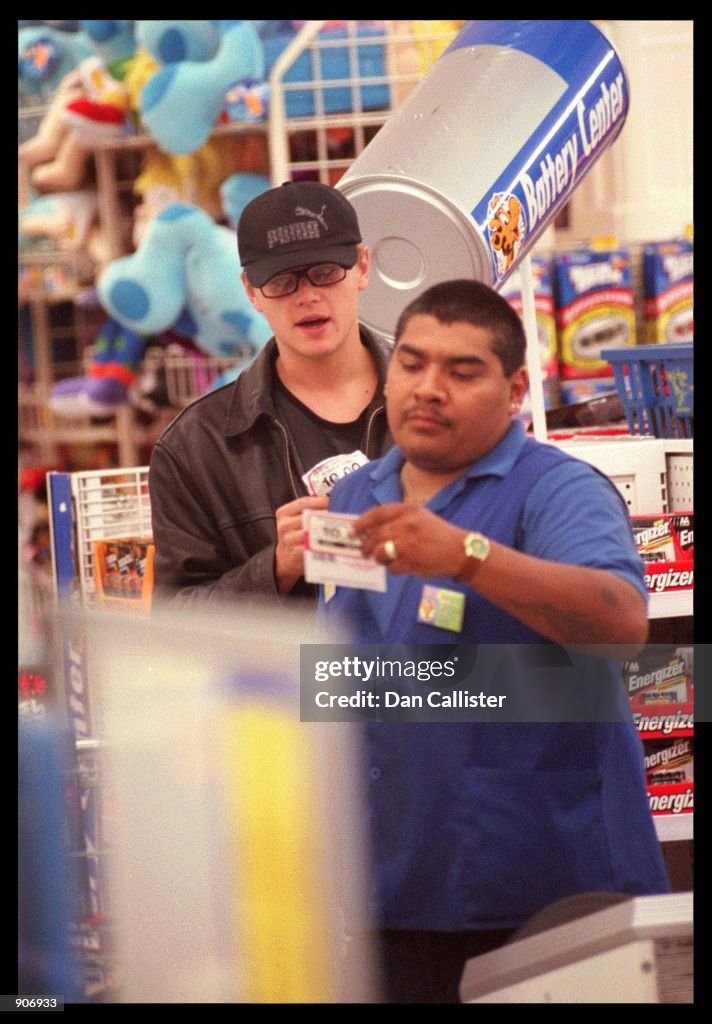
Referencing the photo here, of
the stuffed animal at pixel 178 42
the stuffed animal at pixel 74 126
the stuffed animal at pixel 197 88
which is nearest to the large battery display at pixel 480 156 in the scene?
the stuffed animal at pixel 197 88

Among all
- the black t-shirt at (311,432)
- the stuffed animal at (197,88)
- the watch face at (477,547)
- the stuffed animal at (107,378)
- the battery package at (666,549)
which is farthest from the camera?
the stuffed animal at (107,378)

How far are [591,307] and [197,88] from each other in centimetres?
111

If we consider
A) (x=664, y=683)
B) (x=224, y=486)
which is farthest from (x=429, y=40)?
(x=664, y=683)

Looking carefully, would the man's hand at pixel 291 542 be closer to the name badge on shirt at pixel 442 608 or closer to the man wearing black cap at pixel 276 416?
the man wearing black cap at pixel 276 416

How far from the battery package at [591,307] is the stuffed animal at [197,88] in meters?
0.90

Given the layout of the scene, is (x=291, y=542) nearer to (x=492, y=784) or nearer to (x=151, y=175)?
(x=492, y=784)

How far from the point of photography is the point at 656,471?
81.0 inches

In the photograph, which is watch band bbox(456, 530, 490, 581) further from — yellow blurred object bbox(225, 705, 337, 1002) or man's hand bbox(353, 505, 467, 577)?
yellow blurred object bbox(225, 705, 337, 1002)

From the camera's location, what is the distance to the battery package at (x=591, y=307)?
3.45 m

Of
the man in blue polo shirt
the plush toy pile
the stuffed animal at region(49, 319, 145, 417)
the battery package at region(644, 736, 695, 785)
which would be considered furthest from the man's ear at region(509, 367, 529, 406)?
the stuffed animal at region(49, 319, 145, 417)

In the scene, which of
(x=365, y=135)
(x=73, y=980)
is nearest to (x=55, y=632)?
(x=73, y=980)

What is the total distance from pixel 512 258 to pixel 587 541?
21.1 inches

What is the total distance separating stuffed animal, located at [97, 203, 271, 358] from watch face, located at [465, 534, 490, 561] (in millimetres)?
2060

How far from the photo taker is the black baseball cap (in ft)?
5.07
